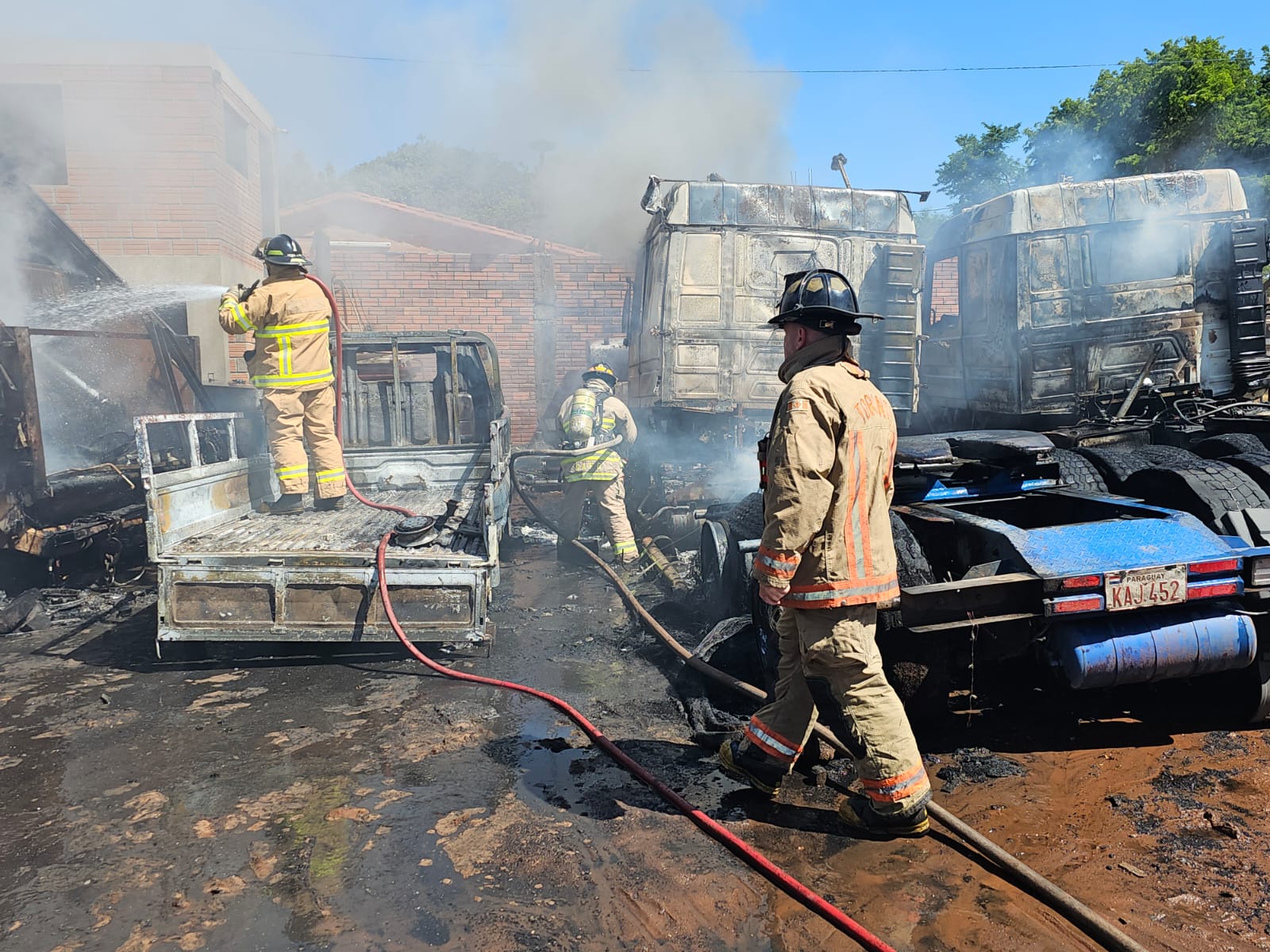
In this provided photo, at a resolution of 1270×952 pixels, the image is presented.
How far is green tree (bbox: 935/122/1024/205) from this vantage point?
19.8 metres

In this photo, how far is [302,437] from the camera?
5.63 m

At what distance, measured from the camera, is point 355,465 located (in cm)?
661

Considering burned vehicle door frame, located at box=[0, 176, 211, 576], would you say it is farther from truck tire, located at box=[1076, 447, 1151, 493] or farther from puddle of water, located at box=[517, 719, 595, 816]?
truck tire, located at box=[1076, 447, 1151, 493]

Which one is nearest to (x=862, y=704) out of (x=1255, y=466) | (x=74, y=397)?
(x=1255, y=466)

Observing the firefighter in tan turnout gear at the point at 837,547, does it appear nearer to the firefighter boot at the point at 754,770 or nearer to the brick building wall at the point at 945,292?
the firefighter boot at the point at 754,770

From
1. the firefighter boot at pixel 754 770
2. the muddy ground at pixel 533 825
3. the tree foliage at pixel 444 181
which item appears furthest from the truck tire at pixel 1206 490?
the tree foliage at pixel 444 181

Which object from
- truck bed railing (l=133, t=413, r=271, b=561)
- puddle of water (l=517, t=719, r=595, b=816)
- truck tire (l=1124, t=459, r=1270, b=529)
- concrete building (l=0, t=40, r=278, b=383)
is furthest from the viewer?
concrete building (l=0, t=40, r=278, b=383)

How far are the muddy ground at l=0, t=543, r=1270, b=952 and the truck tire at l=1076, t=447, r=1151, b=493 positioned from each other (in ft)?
4.51

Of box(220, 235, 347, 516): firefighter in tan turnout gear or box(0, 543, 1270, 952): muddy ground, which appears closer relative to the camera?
box(0, 543, 1270, 952): muddy ground

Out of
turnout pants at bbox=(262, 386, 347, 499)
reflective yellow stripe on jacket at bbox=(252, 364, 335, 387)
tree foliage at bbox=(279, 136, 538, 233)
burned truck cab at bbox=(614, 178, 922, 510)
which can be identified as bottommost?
turnout pants at bbox=(262, 386, 347, 499)

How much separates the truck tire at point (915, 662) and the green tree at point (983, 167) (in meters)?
19.1

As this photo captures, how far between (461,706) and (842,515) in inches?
87.3

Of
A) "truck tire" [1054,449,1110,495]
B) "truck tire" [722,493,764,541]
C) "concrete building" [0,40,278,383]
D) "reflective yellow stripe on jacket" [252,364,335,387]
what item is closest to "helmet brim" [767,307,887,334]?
"truck tire" [722,493,764,541]

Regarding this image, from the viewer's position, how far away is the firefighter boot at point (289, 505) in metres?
5.63
